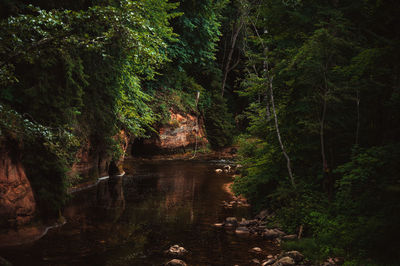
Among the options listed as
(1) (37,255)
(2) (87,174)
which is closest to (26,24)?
(1) (37,255)

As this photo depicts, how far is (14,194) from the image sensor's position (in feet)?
21.8

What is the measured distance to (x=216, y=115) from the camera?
30984 mm

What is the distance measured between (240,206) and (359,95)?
542 centimetres

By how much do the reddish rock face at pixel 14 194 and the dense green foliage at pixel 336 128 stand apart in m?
6.05

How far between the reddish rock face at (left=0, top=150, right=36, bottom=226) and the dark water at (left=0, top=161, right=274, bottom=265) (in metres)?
0.68

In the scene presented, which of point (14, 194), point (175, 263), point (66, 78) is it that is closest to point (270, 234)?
point (175, 263)

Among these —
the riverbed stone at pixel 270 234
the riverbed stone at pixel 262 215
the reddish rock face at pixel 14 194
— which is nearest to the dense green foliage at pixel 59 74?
the reddish rock face at pixel 14 194

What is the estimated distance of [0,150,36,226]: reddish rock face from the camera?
21.1 ft

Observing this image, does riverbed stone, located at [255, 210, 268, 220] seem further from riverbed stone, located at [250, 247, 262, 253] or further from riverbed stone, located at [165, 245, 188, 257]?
riverbed stone, located at [165, 245, 188, 257]

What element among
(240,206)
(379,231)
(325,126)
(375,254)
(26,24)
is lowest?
(240,206)

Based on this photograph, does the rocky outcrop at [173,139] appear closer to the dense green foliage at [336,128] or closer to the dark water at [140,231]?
the dark water at [140,231]

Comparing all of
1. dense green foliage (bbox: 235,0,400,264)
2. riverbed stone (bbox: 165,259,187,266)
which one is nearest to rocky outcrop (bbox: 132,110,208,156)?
dense green foliage (bbox: 235,0,400,264)

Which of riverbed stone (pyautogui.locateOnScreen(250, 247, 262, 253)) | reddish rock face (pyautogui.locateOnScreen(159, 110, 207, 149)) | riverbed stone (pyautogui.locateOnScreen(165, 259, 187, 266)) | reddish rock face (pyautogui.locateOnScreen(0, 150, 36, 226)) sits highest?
reddish rock face (pyautogui.locateOnScreen(159, 110, 207, 149))

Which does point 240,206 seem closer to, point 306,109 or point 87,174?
point 306,109
